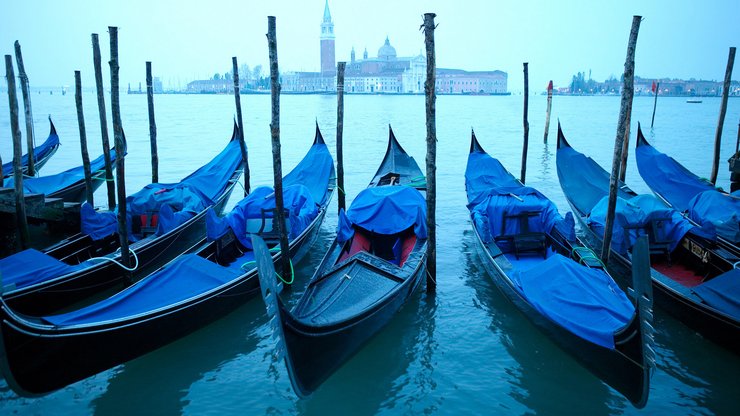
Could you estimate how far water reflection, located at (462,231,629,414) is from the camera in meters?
3.67

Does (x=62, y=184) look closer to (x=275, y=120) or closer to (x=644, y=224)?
(x=275, y=120)

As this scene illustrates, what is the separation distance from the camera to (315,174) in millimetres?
8562

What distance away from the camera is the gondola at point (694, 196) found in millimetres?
5629

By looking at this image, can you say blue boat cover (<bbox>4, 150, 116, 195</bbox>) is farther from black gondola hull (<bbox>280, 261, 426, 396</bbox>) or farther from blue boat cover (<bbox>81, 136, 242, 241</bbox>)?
black gondola hull (<bbox>280, 261, 426, 396</bbox>)

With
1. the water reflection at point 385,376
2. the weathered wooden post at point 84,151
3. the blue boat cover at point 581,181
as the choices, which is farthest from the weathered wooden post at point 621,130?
the weathered wooden post at point 84,151

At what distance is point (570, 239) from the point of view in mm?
5352

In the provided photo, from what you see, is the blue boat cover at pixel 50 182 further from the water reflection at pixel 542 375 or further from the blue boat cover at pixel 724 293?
the blue boat cover at pixel 724 293

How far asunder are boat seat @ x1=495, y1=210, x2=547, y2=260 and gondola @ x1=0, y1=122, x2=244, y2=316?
3699 mm

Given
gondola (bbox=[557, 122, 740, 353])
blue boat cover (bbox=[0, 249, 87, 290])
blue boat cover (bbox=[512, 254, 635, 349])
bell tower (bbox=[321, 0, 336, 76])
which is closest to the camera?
blue boat cover (bbox=[512, 254, 635, 349])

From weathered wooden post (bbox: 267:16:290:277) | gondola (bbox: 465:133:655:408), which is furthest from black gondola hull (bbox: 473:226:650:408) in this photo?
weathered wooden post (bbox: 267:16:290:277)

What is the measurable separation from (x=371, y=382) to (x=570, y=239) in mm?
2650

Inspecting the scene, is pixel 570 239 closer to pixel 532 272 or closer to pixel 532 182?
pixel 532 272

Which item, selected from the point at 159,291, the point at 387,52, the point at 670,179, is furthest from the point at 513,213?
the point at 387,52

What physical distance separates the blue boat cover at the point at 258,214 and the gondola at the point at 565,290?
6.47 ft
